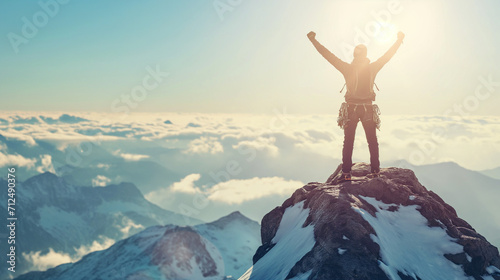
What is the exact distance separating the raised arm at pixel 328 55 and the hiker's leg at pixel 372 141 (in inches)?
110

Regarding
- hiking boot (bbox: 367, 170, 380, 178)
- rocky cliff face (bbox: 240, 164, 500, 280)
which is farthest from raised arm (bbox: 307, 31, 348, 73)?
rocky cliff face (bbox: 240, 164, 500, 280)

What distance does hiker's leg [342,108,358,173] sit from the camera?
1747 cm

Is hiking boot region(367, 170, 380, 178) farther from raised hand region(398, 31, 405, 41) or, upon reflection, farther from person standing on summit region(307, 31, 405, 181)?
raised hand region(398, 31, 405, 41)

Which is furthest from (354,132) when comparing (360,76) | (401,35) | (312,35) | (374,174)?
(401,35)

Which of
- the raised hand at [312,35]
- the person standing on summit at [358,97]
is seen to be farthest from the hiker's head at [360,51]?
the raised hand at [312,35]

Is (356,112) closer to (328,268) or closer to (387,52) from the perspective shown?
(387,52)

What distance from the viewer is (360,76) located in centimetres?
1717

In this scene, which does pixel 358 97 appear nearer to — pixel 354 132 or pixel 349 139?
pixel 354 132

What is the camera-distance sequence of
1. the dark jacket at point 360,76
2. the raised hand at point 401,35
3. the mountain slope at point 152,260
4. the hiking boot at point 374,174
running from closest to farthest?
the dark jacket at point 360,76 → the hiking boot at point 374,174 → the raised hand at point 401,35 → the mountain slope at point 152,260

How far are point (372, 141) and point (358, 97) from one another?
2273 millimetres

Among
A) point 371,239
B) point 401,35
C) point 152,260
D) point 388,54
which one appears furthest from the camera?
point 152,260

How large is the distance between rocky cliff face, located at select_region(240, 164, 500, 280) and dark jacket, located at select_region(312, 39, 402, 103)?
3.84 meters

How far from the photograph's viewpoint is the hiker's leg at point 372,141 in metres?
17.6

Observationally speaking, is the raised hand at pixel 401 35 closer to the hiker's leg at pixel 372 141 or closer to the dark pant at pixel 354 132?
the dark pant at pixel 354 132
